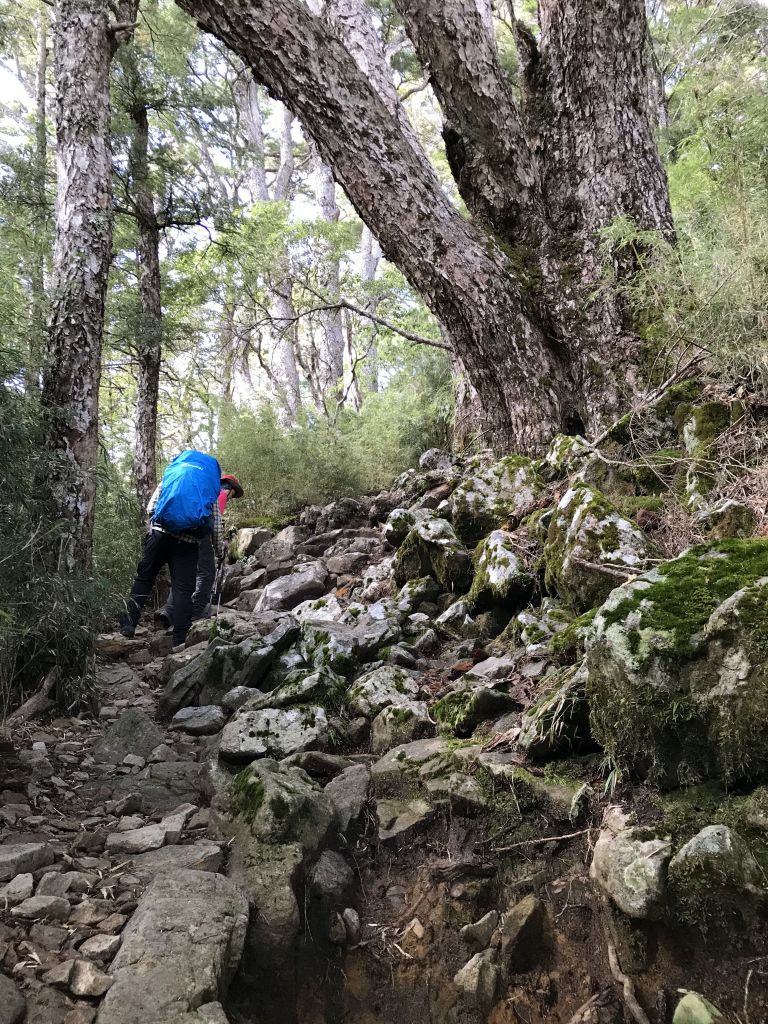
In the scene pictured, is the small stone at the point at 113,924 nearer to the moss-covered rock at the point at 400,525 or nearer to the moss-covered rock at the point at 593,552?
the moss-covered rock at the point at 593,552

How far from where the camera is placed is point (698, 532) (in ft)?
9.85

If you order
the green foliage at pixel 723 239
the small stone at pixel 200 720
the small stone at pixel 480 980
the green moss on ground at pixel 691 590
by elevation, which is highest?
the green foliage at pixel 723 239

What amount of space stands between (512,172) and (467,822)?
5025 millimetres

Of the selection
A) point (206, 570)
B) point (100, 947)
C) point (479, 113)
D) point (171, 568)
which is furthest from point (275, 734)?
point (479, 113)

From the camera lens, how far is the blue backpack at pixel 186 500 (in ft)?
19.3

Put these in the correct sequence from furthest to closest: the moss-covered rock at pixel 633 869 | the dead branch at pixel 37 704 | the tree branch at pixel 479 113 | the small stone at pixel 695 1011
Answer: the tree branch at pixel 479 113 < the dead branch at pixel 37 704 < the moss-covered rock at pixel 633 869 < the small stone at pixel 695 1011

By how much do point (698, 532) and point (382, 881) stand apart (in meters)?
2.04

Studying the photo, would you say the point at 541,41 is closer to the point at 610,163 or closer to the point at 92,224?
the point at 610,163

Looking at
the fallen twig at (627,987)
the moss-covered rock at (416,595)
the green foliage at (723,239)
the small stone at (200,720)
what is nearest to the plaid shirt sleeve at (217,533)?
the moss-covered rock at (416,595)

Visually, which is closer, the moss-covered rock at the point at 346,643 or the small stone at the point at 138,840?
the small stone at the point at 138,840

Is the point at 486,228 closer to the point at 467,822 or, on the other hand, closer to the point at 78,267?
the point at 78,267

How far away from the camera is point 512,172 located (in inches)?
212

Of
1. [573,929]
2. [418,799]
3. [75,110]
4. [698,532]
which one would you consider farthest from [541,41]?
[573,929]

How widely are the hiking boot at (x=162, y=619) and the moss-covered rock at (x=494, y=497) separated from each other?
312cm
